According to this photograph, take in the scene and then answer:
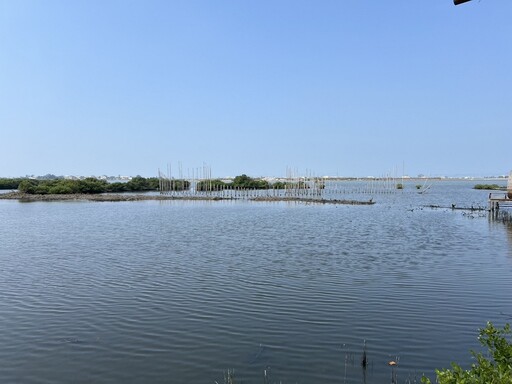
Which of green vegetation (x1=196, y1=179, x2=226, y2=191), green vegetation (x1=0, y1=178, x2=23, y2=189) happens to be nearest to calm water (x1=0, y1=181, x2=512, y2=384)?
green vegetation (x1=196, y1=179, x2=226, y2=191)

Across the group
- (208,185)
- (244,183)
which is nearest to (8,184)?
(208,185)

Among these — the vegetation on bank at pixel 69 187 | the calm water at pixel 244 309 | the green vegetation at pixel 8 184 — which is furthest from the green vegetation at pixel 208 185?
the calm water at pixel 244 309

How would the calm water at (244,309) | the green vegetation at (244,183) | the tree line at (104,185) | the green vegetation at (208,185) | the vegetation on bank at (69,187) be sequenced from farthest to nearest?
the green vegetation at (244,183) → the green vegetation at (208,185) → the tree line at (104,185) → the vegetation on bank at (69,187) → the calm water at (244,309)

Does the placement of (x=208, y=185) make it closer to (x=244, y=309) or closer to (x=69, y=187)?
(x=69, y=187)

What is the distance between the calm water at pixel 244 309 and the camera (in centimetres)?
842

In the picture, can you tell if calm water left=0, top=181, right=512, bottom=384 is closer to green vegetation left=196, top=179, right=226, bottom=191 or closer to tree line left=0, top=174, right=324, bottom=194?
tree line left=0, top=174, right=324, bottom=194

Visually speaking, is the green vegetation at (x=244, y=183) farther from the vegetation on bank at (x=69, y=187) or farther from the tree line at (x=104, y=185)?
the vegetation on bank at (x=69, y=187)

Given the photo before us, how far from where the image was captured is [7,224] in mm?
37219

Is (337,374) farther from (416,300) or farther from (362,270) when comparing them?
(362,270)

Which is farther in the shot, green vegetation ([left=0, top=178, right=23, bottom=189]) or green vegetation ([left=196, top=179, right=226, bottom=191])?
green vegetation ([left=0, top=178, right=23, bottom=189])

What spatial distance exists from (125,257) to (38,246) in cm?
688

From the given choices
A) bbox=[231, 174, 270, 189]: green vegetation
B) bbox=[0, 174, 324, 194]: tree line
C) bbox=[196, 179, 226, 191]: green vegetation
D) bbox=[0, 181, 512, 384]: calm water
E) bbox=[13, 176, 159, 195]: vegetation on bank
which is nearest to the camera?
bbox=[0, 181, 512, 384]: calm water

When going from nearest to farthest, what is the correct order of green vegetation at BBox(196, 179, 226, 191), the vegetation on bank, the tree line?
1. the vegetation on bank
2. the tree line
3. green vegetation at BBox(196, 179, 226, 191)

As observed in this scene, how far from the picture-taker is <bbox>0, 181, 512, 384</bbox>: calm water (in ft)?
27.6
